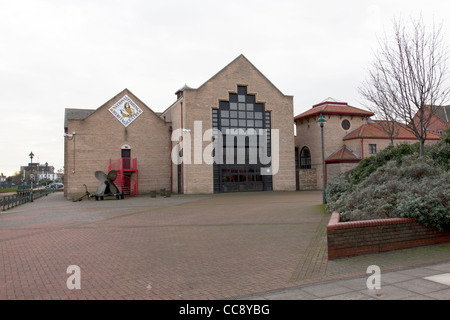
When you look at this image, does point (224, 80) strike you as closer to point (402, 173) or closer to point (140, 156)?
point (140, 156)

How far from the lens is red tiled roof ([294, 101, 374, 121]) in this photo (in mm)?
35744

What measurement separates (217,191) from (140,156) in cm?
829

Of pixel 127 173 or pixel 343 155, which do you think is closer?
pixel 127 173

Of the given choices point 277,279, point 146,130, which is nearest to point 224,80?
point 146,130

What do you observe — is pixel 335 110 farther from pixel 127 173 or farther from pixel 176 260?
pixel 176 260

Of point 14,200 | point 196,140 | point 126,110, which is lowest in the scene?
point 14,200

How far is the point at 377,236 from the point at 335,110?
100 feet

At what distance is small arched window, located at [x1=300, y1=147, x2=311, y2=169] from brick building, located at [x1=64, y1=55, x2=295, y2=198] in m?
4.67

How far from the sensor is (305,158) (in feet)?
127

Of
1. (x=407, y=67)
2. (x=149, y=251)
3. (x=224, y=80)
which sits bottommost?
(x=149, y=251)

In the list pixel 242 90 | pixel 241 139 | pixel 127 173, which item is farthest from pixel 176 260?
pixel 242 90

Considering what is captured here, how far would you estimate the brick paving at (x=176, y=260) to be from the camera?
5581 mm

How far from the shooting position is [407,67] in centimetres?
1364

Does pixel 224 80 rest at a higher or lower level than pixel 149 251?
higher
